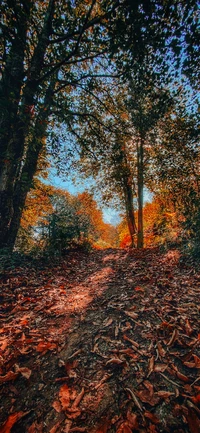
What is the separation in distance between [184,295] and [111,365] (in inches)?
73.9

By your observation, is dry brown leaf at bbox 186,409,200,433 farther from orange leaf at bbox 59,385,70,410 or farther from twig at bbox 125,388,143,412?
orange leaf at bbox 59,385,70,410

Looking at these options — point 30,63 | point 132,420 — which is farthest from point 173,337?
point 30,63

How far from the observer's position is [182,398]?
1.43 meters

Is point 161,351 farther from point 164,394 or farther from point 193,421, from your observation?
point 193,421

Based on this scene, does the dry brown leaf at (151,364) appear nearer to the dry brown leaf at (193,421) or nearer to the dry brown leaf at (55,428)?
the dry brown leaf at (193,421)

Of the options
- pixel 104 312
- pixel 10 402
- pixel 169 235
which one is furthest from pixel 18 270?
pixel 169 235

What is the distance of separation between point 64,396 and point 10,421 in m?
0.40

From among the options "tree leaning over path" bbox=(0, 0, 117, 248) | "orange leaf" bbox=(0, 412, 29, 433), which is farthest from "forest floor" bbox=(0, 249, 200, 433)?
"tree leaning over path" bbox=(0, 0, 117, 248)

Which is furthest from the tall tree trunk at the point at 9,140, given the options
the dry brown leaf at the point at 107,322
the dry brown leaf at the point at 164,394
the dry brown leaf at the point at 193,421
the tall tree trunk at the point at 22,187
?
the dry brown leaf at the point at 193,421

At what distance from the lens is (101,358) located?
1.91 m

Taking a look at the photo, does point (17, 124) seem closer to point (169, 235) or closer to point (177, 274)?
point (177, 274)

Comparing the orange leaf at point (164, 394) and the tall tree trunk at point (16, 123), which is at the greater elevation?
the tall tree trunk at point (16, 123)

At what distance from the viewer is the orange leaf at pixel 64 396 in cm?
146

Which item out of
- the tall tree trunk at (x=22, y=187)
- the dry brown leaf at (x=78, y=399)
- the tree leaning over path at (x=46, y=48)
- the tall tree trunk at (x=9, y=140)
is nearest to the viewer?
the dry brown leaf at (x=78, y=399)
